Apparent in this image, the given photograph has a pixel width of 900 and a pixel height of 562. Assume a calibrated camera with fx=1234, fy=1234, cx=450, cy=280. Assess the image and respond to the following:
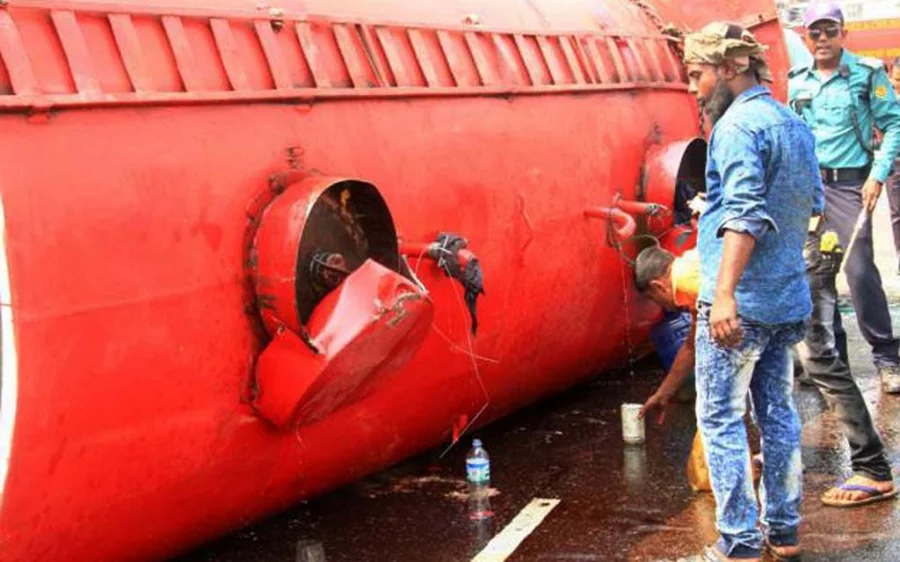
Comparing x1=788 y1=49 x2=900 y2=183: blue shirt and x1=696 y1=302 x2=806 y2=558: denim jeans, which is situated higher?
x1=788 y1=49 x2=900 y2=183: blue shirt

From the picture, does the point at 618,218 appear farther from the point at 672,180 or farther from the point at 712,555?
the point at 712,555

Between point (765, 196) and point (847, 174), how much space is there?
2583mm

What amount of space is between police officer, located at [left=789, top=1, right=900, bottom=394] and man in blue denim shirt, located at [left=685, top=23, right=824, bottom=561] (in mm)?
2226

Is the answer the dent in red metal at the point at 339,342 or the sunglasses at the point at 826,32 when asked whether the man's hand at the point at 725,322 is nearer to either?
the dent in red metal at the point at 339,342

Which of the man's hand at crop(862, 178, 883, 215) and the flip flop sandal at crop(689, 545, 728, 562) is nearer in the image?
the flip flop sandal at crop(689, 545, 728, 562)

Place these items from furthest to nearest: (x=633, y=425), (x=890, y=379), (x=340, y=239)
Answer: (x=890, y=379)
(x=633, y=425)
(x=340, y=239)

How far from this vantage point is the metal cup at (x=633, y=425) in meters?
5.62

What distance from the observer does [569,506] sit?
15.9 feet

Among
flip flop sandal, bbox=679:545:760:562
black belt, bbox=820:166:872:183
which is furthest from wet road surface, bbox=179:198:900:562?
black belt, bbox=820:166:872:183

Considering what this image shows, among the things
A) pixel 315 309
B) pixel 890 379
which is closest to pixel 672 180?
pixel 890 379

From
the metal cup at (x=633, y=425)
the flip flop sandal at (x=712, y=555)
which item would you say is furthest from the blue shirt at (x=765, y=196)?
the metal cup at (x=633, y=425)

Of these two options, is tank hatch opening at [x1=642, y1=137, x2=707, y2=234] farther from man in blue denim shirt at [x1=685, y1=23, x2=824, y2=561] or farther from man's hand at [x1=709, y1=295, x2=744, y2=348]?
man's hand at [x1=709, y1=295, x2=744, y2=348]

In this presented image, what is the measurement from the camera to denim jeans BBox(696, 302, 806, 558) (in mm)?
3980

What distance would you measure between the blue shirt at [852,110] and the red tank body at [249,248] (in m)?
1.56
